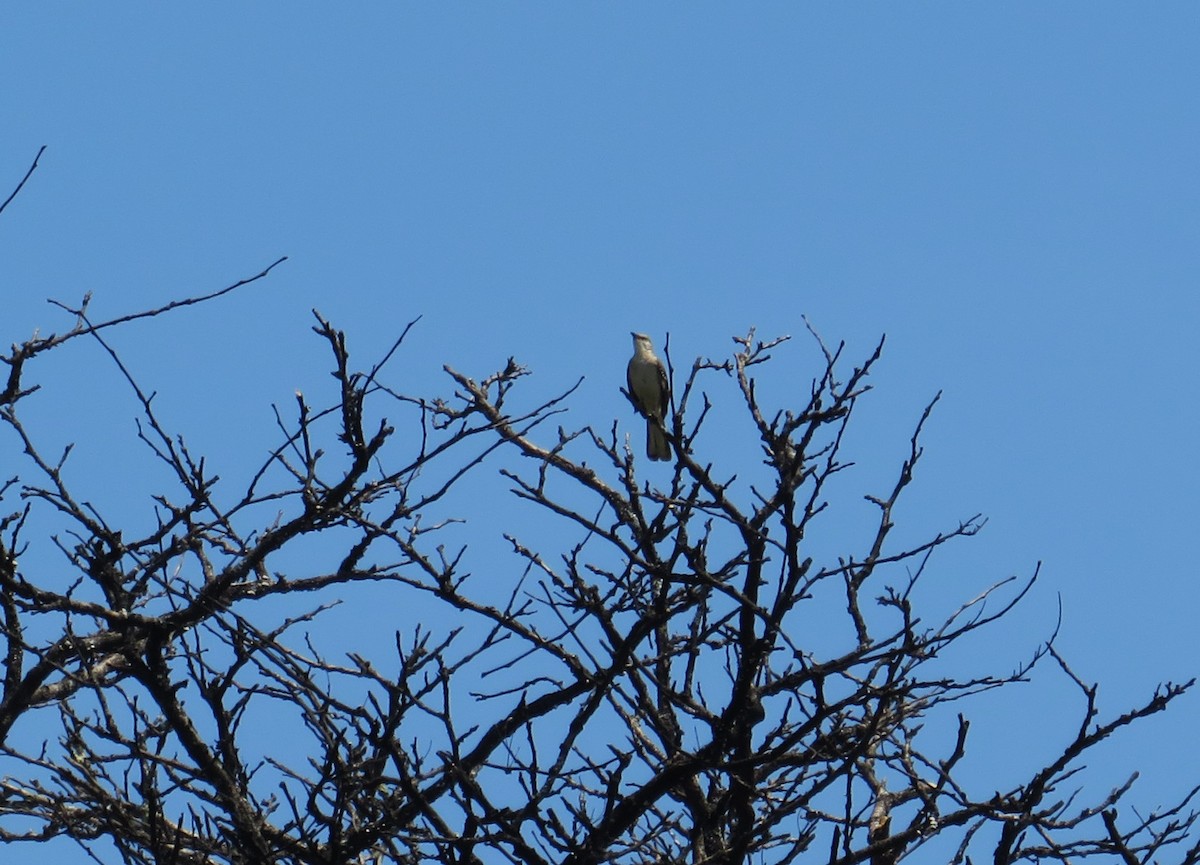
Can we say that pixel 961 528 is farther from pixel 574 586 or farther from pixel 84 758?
pixel 84 758

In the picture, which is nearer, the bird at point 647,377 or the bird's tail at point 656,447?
the bird's tail at point 656,447

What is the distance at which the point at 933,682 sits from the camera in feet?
14.5

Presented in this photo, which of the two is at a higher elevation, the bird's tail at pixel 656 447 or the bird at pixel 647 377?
the bird at pixel 647 377

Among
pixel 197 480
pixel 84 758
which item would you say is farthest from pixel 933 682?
pixel 84 758

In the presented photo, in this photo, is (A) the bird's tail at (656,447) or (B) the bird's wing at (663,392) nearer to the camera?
(A) the bird's tail at (656,447)

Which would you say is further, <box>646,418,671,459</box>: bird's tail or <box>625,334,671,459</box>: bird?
<box>625,334,671,459</box>: bird

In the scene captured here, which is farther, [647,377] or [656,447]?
[647,377]

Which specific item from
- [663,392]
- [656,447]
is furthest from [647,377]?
[656,447]

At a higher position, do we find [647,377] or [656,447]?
[647,377]

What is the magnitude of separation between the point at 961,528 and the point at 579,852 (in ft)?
5.81

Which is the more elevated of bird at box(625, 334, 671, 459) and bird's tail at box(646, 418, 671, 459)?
bird at box(625, 334, 671, 459)

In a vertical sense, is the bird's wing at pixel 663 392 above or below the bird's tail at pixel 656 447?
above

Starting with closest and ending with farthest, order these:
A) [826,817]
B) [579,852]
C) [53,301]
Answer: [579,852] < [826,817] < [53,301]

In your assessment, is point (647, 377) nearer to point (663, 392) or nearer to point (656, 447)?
point (663, 392)
